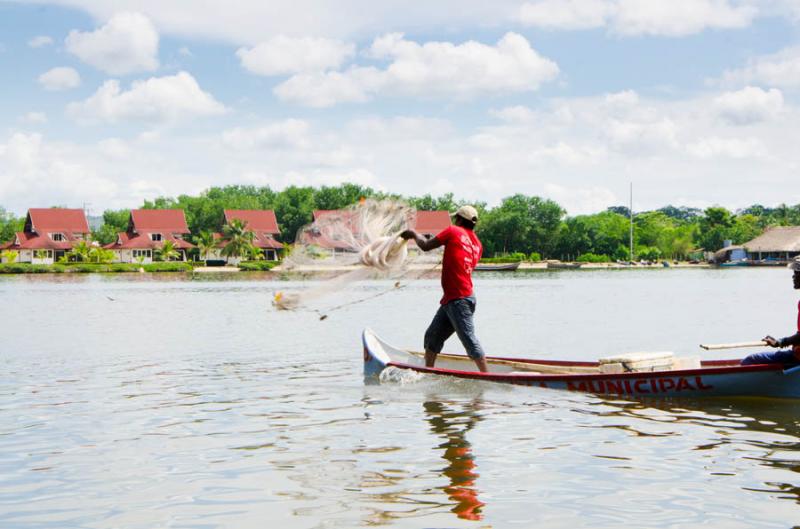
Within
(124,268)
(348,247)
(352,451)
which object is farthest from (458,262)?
(124,268)

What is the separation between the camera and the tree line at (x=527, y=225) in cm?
10669

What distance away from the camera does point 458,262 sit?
10.9m

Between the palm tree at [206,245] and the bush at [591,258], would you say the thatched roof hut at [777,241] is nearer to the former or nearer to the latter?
the bush at [591,258]

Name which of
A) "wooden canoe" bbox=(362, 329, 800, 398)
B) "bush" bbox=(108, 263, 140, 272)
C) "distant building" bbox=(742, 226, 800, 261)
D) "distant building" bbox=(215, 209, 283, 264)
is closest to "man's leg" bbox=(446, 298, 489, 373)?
"wooden canoe" bbox=(362, 329, 800, 398)

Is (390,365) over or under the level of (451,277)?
under

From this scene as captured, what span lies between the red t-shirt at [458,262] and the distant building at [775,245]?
339 ft

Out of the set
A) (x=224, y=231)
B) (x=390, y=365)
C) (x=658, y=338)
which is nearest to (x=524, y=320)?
(x=658, y=338)

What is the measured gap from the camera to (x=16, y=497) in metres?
6.77

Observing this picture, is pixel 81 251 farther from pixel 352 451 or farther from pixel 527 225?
pixel 352 451

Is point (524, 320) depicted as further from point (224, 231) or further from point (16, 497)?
point (224, 231)

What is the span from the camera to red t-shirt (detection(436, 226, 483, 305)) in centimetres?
1082

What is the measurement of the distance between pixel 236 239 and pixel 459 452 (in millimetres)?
84470

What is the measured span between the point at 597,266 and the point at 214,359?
9475 centimetres

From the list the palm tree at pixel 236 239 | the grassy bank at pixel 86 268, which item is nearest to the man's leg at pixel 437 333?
the grassy bank at pixel 86 268
